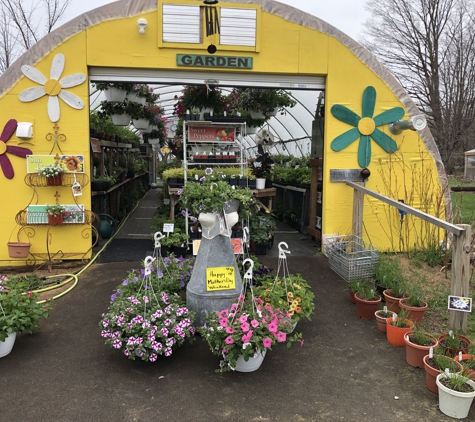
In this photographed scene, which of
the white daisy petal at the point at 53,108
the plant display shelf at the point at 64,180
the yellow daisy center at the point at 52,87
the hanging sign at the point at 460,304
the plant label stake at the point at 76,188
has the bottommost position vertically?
the hanging sign at the point at 460,304

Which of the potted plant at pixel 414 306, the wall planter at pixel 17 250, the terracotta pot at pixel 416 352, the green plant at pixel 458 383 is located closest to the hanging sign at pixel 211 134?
the wall planter at pixel 17 250

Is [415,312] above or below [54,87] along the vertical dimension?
below

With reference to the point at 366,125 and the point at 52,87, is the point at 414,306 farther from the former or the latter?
the point at 52,87

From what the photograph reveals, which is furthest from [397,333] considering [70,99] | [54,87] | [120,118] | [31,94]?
[120,118]

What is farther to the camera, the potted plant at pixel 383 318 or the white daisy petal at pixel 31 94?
the white daisy petal at pixel 31 94

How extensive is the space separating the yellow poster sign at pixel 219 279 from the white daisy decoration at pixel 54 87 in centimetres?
364

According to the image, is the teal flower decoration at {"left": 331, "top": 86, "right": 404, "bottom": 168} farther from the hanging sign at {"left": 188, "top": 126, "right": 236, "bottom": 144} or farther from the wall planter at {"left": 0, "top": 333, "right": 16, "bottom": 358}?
the wall planter at {"left": 0, "top": 333, "right": 16, "bottom": 358}

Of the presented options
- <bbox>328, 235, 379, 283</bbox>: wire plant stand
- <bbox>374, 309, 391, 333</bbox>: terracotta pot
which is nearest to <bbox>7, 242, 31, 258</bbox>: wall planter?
<bbox>328, 235, 379, 283</bbox>: wire plant stand

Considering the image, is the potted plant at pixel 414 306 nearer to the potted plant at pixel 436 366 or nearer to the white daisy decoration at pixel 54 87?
the potted plant at pixel 436 366

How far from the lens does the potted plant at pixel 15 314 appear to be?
3398mm

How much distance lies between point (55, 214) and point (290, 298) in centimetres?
376

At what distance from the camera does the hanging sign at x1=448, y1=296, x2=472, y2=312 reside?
3.36 metres

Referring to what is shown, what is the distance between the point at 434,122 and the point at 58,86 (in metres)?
18.8

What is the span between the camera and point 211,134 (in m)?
6.65
